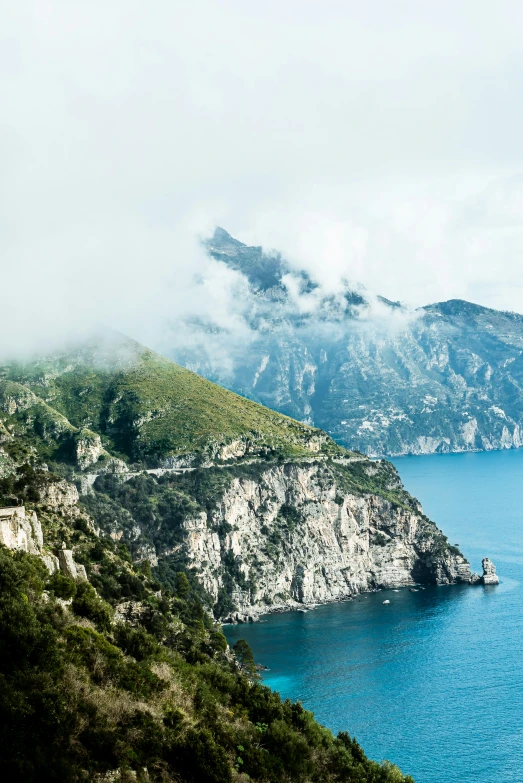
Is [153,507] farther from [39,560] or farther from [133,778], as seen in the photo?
[133,778]

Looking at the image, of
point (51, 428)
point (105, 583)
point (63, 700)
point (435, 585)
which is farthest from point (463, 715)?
point (51, 428)

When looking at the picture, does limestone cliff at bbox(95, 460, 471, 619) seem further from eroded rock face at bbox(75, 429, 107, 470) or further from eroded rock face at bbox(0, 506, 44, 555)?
eroded rock face at bbox(0, 506, 44, 555)

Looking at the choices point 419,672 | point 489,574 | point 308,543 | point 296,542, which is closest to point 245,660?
point 419,672

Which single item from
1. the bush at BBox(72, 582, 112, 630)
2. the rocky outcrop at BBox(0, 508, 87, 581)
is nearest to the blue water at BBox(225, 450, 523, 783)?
the rocky outcrop at BBox(0, 508, 87, 581)

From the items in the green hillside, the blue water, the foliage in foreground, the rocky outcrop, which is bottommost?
the blue water

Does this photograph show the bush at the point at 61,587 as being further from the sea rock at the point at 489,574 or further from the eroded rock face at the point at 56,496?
the sea rock at the point at 489,574

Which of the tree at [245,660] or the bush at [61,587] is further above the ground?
the bush at [61,587]

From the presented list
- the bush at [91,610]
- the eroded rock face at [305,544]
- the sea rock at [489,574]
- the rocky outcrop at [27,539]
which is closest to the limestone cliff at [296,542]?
the eroded rock face at [305,544]
